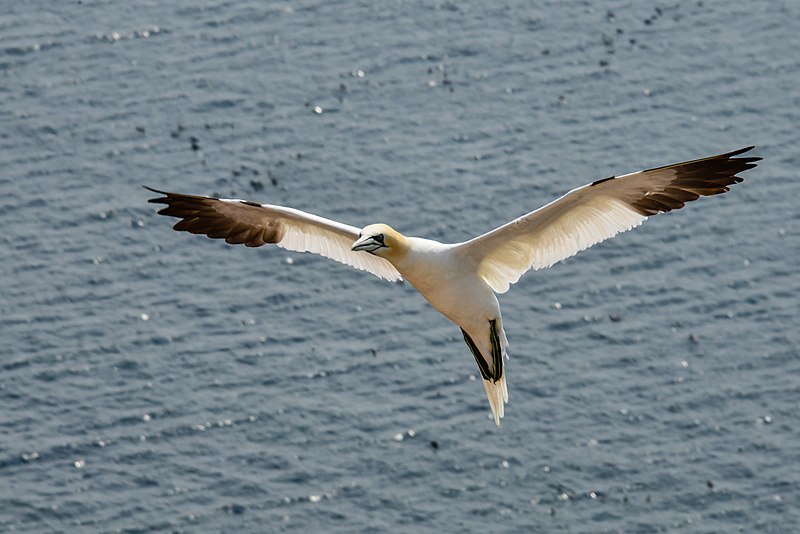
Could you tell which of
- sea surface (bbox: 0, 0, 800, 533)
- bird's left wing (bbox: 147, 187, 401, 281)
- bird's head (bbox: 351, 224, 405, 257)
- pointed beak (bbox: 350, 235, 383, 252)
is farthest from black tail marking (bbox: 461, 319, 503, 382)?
sea surface (bbox: 0, 0, 800, 533)

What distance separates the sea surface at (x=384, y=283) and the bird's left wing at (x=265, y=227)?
92.3 feet

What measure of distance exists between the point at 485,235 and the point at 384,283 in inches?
1545

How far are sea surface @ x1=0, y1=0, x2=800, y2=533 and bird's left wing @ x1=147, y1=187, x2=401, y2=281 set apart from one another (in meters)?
28.1

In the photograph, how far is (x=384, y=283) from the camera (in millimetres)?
65000

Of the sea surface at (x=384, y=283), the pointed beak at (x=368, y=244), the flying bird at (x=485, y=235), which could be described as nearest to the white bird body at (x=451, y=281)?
the flying bird at (x=485, y=235)

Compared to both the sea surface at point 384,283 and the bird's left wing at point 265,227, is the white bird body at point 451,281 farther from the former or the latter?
the sea surface at point 384,283

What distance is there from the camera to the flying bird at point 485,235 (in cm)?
2509

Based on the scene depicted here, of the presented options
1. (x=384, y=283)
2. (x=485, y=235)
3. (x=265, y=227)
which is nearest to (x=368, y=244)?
(x=485, y=235)

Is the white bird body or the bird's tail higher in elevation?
the white bird body

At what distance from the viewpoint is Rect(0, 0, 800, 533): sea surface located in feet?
185

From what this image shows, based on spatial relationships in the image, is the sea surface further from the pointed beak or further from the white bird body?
the pointed beak

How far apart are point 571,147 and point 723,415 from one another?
53.1 feet

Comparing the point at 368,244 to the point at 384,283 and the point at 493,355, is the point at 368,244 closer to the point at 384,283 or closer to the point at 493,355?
the point at 493,355

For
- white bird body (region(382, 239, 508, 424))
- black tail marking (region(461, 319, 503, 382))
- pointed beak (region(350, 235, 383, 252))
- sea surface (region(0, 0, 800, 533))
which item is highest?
pointed beak (region(350, 235, 383, 252))
